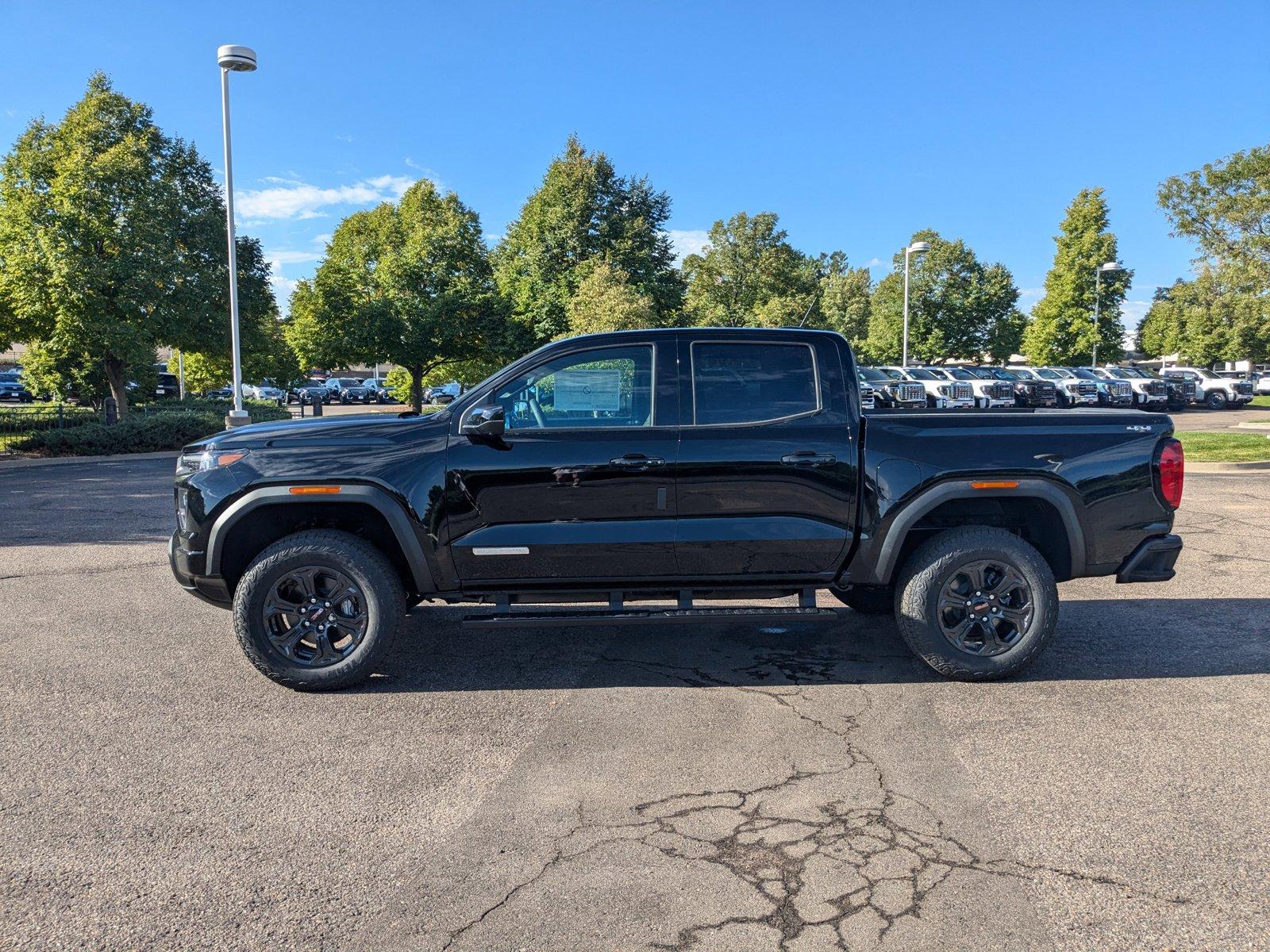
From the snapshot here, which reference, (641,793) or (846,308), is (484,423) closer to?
(641,793)

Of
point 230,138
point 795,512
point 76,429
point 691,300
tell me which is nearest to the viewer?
point 795,512

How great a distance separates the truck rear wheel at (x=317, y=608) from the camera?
197 inches

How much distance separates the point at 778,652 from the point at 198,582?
3.45 meters

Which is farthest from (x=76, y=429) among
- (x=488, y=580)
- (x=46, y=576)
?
(x=488, y=580)

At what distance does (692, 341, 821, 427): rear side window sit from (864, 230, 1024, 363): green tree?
55.3m

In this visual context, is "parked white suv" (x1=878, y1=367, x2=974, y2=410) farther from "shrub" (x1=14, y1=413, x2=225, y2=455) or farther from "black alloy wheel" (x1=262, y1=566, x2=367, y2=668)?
"black alloy wheel" (x1=262, y1=566, x2=367, y2=668)

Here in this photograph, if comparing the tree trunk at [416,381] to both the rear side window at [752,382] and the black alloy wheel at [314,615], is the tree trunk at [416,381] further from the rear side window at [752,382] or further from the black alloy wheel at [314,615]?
the rear side window at [752,382]

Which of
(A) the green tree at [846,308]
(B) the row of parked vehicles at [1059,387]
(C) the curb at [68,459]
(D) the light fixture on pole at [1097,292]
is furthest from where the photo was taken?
(A) the green tree at [846,308]

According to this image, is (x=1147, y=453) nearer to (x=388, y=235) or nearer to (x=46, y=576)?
(x=46, y=576)

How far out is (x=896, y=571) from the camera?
220 inches

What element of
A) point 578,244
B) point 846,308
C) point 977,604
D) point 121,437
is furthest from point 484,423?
point 846,308

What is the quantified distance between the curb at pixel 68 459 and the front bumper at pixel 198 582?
14699 millimetres

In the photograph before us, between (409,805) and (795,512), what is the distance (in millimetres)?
2521

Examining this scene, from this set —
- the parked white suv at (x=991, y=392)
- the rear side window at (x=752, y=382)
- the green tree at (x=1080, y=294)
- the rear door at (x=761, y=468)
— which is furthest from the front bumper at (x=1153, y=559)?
the green tree at (x=1080, y=294)
